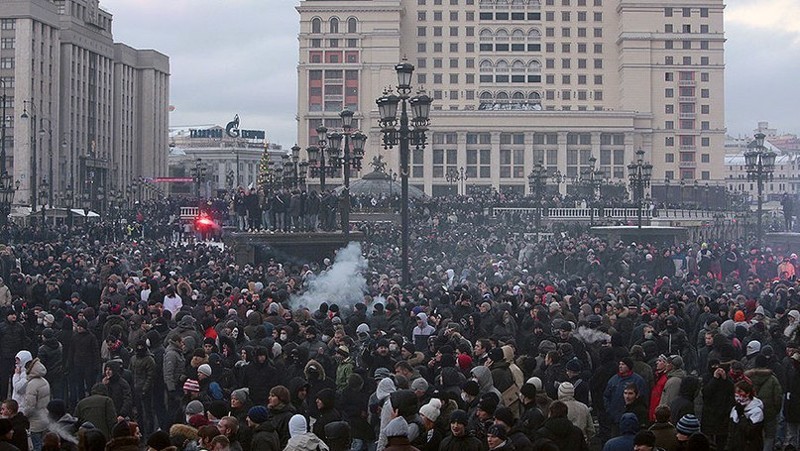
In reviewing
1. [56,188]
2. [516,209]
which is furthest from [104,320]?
[56,188]

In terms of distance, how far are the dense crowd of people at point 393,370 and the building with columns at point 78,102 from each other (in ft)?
212

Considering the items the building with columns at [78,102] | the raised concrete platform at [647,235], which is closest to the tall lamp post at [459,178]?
the building with columns at [78,102]

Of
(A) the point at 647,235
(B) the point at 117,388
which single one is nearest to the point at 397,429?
(B) the point at 117,388

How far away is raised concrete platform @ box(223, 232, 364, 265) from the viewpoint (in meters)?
33.0

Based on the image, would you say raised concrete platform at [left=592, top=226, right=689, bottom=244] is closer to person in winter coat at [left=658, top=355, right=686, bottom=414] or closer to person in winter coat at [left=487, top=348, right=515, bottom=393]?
person in winter coat at [left=658, top=355, right=686, bottom=414]

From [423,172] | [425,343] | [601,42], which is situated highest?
[601,42]

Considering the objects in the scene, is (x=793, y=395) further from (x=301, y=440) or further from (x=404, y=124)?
(x=404, y=124)

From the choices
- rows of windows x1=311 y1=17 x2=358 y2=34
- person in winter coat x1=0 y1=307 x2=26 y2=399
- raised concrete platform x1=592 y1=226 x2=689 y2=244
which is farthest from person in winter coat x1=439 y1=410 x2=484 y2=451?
rows of windows x1=311 y1=17 x2=358 y2=34

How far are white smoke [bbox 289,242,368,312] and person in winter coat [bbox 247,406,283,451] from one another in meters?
10.8

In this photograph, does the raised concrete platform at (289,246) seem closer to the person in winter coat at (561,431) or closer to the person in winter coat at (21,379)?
the person in winter coat at (21,379)

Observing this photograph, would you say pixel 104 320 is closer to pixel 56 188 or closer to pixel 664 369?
pixel 664 369

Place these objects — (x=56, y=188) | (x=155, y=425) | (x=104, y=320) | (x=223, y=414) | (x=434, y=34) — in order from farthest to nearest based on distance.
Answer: (x=434, y=34) < (x=56, y=188) < (x=104, y=320) < (x=155, y=425) < (x=223, y=414)

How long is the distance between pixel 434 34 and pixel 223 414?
11033cm

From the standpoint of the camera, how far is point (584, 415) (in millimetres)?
10594
